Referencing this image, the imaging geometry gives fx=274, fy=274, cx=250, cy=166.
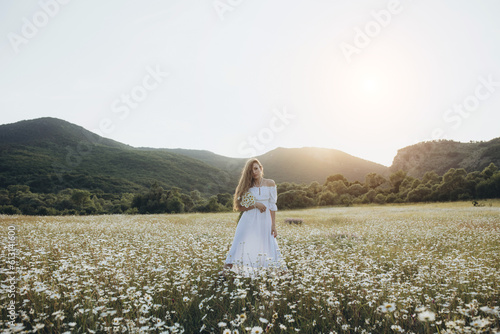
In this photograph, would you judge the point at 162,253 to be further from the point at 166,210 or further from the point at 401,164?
the point at 401,164

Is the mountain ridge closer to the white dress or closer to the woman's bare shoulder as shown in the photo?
the white dress

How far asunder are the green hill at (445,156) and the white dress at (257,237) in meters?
104

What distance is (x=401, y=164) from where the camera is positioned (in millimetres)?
145750

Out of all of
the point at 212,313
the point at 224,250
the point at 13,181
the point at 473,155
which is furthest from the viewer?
the point at 473,155

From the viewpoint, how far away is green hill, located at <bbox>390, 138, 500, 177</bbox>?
8831 centimetres

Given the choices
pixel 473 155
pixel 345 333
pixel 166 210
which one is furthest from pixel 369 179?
pixel 345 333

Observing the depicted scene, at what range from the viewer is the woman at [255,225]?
20.9 feet

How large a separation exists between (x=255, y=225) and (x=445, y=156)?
449ft

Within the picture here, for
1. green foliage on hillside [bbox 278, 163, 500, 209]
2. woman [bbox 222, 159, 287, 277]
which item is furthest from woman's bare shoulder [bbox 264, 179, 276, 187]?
green foliage on hillside [bbox 278, 163, 500, 209]

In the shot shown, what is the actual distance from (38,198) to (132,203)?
1407cm

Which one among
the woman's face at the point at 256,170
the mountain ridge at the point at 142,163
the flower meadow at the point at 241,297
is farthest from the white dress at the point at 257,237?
the mountain ridge at the point at 142,163

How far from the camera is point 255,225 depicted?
21.9 feet

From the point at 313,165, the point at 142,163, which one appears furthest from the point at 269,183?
the point at 313,165

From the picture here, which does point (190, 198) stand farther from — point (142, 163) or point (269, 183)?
point (142, 163)
